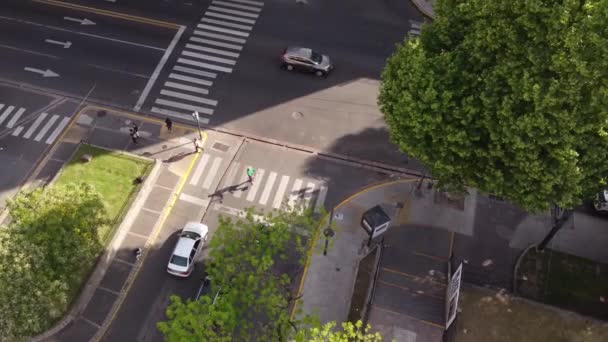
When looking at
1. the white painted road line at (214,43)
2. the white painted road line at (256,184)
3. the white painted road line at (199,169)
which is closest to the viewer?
the white painted road line at (256,184)

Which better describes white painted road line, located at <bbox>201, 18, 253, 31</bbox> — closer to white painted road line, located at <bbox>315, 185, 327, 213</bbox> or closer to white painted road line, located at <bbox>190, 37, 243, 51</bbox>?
white painted road line, located at <bbox>190, 37, 243, 51</bbox>

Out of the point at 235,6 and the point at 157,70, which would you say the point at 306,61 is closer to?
the point at 235,6

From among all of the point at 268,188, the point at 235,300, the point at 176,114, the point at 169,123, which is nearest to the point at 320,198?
the point at 268,188

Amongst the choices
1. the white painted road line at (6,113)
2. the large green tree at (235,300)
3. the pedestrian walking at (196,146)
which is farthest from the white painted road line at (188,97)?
the large green tree at (235,300)

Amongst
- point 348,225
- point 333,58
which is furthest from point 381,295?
point 333,58

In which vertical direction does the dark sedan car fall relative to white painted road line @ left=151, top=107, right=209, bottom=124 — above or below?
above

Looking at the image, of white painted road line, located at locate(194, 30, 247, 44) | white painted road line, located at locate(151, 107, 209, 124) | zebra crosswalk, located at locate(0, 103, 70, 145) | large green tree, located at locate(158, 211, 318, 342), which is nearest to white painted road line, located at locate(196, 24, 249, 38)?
white painted road line, located at locate(194, 30, 247, 44)

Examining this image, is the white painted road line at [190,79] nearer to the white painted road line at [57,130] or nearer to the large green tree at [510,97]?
the white painted road line at [57,130]

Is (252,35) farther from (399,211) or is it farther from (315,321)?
(315,321)
